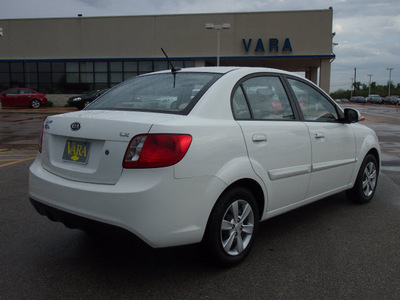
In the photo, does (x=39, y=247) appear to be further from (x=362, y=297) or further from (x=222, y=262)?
(x=362, y=297)

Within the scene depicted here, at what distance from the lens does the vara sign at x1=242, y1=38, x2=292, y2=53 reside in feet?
102

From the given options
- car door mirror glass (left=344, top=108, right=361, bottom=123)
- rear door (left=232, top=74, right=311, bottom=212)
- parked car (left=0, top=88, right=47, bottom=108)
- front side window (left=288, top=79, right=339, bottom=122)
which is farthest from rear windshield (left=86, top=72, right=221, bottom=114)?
parked car (left=0, top=88, right=47, bottom=108)

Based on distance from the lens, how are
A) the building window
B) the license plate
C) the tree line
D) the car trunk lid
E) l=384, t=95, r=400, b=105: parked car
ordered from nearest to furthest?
the car trunk lid → the license plate → the building window → l=384, t=95, r=400, b=105: parked car → the tree line

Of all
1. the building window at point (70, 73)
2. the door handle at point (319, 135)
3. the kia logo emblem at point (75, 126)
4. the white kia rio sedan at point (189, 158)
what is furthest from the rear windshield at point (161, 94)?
the building window at point (70, 73)

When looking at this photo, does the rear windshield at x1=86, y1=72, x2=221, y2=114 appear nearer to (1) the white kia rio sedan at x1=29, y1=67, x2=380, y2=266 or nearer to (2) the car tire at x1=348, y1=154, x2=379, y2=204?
(1) the white kia rio sedan at x1=29, y1=67, x2=380, y2=266

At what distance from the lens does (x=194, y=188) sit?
2785 millimetres

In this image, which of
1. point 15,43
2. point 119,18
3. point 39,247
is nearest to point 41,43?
point 15,43

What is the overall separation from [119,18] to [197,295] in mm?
32207

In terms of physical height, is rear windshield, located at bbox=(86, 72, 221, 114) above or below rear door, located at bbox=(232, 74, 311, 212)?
above

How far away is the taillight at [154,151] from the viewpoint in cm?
269

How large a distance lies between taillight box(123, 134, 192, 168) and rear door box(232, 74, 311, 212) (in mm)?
715

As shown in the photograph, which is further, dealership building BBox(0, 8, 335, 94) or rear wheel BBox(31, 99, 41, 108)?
dealership building BBox(0, 8, 335, 94)

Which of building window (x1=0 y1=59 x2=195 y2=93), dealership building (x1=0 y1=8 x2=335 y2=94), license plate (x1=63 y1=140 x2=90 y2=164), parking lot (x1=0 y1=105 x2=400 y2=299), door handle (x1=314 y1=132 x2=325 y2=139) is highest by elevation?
dealership building (x1=0 y1=8 x2=335 y2=94)

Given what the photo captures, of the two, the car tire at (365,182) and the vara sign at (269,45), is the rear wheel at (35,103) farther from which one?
the car tire at (365,182)
